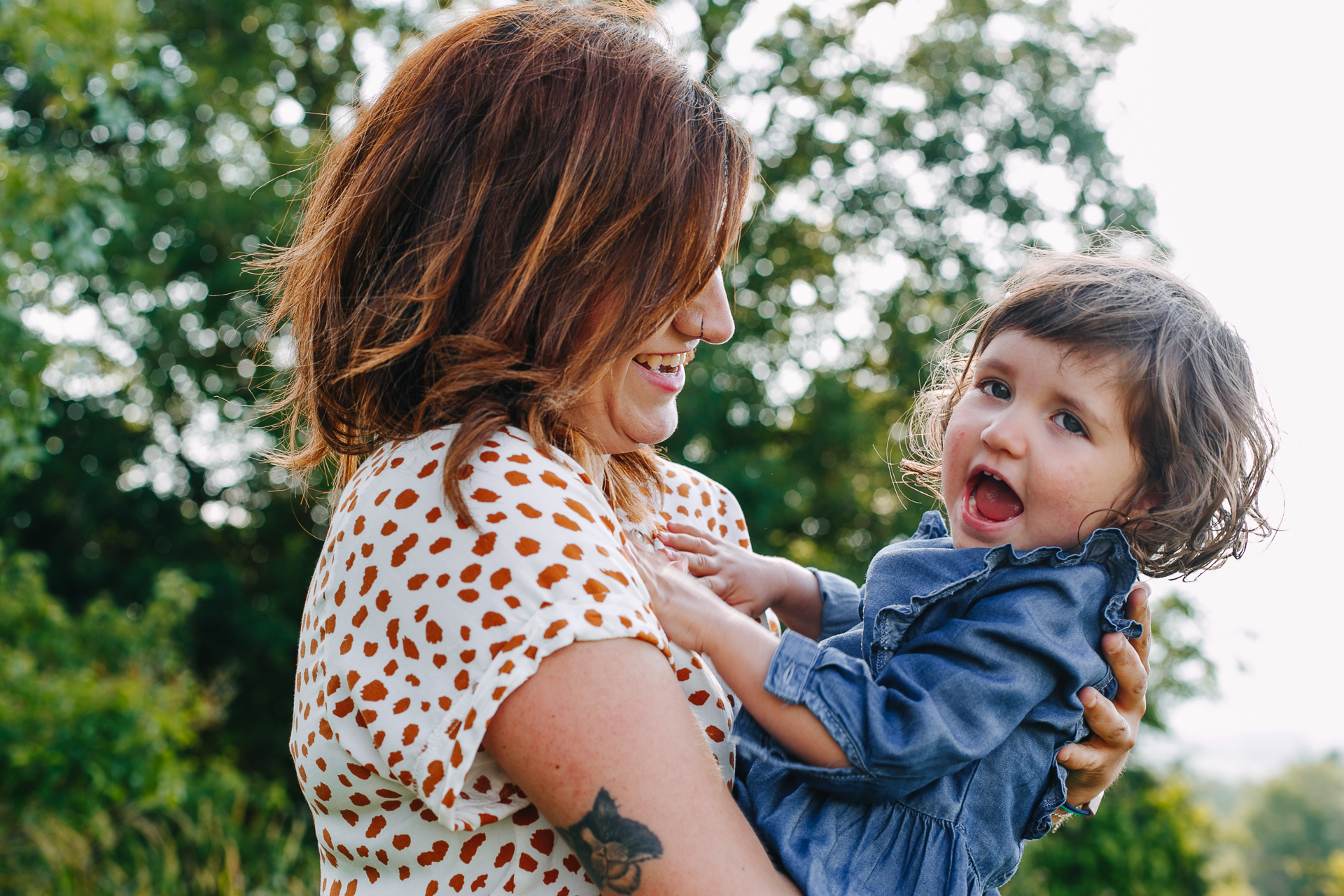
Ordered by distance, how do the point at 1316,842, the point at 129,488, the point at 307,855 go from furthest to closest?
1. the point at 1316,842
2. the point at 129,488
3. the point at 307,855

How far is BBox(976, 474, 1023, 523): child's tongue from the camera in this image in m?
1.71

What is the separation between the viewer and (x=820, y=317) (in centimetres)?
925

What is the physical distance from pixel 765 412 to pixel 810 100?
297cm

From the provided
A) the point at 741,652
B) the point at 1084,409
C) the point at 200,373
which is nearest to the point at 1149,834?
the point at 1084,409

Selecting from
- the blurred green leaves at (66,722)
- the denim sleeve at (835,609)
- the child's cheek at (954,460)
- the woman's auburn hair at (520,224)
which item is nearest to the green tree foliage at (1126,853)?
the blurred green leaves at (66,722)

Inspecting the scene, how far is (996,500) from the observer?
1.73 m

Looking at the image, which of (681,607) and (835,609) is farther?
(835,609)

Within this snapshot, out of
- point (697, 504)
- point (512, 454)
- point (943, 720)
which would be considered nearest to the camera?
point (512, 454)

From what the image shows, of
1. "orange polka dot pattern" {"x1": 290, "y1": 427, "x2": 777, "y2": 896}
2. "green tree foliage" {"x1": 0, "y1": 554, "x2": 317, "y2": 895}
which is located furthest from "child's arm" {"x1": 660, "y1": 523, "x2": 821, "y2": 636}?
"green tree foliage" {"x1": 0, "y1": 554, "x2": 317, "y2": 895}

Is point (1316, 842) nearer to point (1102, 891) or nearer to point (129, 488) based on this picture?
point (1102, 891)

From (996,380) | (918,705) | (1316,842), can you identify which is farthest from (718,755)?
(1316,842)

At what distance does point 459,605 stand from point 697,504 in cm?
89

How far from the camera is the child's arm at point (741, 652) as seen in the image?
140 centimetres

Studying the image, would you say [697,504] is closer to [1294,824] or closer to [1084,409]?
[1084,409]
